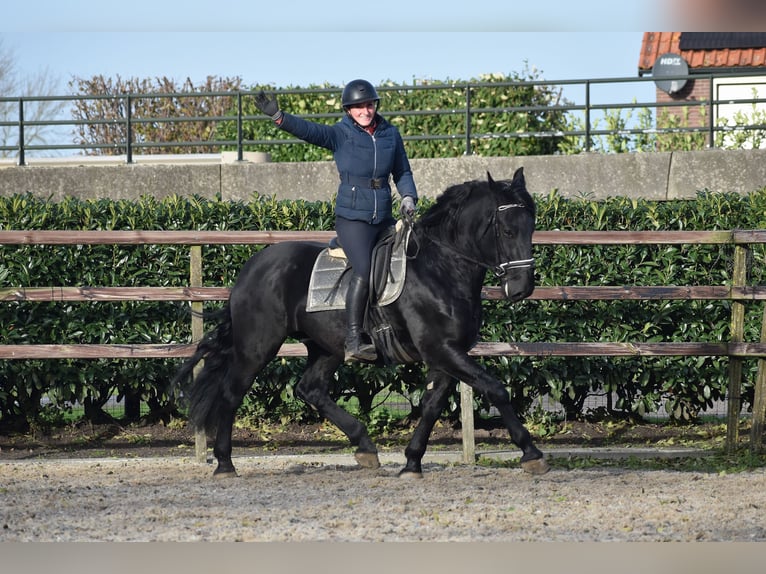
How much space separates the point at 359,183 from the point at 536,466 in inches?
87.7

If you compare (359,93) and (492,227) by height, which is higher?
(359,93)

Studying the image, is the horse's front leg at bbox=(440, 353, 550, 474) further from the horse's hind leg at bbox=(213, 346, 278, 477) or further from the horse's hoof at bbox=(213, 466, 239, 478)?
the horse's hoof at bbox=(213, 466, 239, 478)

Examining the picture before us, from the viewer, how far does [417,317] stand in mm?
6242

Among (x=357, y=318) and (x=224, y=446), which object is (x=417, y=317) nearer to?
(x=357, y=318)

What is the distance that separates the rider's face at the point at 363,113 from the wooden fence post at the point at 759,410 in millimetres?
3673

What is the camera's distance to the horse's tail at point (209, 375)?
6812mm

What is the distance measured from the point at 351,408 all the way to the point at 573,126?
20.7 feet

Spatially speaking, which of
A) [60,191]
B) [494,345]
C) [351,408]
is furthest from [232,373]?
[60,191]

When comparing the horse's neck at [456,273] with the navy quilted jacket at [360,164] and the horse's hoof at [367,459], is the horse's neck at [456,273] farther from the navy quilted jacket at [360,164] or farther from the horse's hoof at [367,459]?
the horse's hoof at [367,459]

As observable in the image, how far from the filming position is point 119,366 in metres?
8.63

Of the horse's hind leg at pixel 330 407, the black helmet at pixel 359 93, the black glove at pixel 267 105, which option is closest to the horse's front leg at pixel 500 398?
the horse's hind leg at pixel 330 407

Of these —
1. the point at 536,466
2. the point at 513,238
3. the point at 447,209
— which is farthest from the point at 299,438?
the point at 513,238

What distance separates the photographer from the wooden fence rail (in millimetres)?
7543

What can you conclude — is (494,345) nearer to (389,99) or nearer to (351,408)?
(351,408)
